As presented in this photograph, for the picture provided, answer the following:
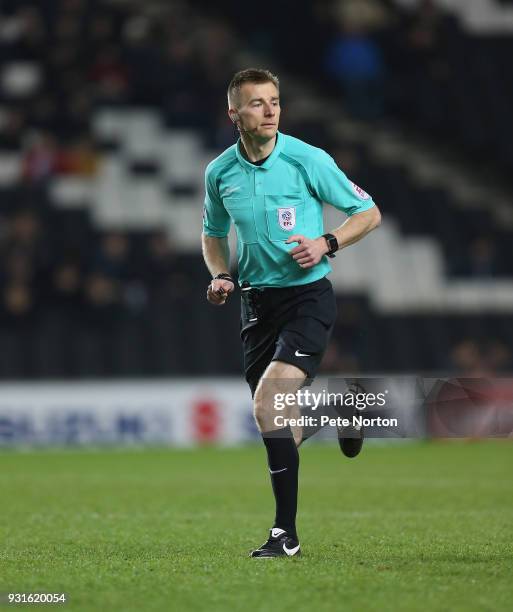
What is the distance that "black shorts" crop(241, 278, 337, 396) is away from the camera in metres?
6.13

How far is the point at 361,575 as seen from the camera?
5.46m

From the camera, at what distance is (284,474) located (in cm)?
611

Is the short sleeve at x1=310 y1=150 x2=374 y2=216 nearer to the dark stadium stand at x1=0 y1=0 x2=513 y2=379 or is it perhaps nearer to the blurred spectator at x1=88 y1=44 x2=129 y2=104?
the dark stadium stand at x1=0 y1=0 x2=513 y2=379

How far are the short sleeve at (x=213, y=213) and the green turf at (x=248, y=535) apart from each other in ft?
5.06

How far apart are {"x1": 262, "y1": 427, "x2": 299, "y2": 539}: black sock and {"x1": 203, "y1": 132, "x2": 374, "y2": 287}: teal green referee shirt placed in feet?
2.33

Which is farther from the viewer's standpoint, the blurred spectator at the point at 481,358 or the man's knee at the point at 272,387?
the blurred spectator at the point at 481,358

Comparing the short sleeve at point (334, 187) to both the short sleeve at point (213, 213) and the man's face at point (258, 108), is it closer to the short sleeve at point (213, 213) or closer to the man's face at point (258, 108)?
the man's face at point (258, 108)

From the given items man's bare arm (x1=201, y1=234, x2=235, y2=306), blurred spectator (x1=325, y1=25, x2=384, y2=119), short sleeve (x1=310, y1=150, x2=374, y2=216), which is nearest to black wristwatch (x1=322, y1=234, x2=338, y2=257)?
short sleeve (x1=310, y1=150, x2=374, y2=216)

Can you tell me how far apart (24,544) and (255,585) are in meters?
1.94

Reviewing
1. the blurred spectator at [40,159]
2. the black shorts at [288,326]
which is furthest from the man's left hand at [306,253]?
the blurred spectator at [40,159]

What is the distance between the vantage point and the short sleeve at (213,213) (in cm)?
644

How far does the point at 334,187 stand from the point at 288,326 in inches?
26.5

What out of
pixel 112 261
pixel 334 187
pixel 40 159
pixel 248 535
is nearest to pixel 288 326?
pixel 334 187

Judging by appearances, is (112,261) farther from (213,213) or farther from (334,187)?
(334,187)
